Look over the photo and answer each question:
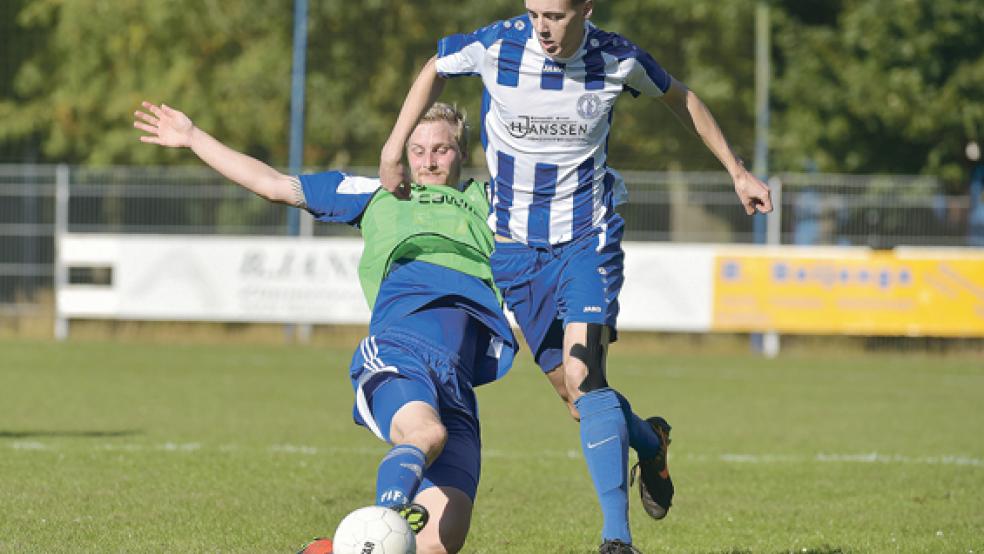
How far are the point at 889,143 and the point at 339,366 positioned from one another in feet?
41.7

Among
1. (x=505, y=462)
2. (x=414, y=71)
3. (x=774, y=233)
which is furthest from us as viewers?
(x=414, y=71)

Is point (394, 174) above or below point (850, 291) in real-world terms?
above

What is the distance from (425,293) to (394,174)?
525 millimetres

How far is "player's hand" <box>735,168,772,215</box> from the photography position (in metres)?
5.68

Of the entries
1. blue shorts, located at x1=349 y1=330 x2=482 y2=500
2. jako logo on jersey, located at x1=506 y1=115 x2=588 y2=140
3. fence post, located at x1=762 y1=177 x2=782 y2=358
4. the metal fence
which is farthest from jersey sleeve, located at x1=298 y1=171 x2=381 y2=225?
the metal fence

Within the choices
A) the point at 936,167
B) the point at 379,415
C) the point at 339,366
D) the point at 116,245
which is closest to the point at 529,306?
the point at 379,415

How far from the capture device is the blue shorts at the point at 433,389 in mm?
5094

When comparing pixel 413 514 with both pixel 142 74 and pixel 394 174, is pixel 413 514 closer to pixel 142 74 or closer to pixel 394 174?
pixel 394 174

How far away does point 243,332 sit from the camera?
2384 cm

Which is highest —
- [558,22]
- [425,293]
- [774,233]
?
[558,22]

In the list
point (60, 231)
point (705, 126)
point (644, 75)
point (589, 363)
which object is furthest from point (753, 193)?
point (60, 231)

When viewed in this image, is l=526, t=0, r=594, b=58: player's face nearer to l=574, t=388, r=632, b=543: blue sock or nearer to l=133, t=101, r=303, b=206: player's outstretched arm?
l=133, t=101, r=303, b=206: player's outstretched arm

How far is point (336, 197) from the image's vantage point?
5.50 m

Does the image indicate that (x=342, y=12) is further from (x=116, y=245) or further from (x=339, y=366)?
(x=339, y=366)
